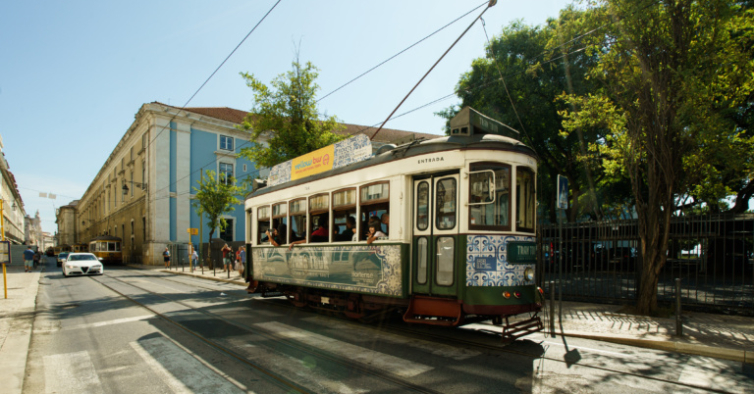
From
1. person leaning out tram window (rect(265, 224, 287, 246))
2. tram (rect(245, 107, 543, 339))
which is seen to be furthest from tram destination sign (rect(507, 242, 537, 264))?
person leaning out tram window (rect(265, 224, 287, 246))

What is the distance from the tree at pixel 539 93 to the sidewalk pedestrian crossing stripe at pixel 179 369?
18.3 m

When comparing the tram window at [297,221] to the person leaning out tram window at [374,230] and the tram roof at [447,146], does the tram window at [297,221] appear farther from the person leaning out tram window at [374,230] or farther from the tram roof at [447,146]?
the person leaning out tram window at [374,230]

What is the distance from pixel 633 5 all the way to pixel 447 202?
18.9 feet

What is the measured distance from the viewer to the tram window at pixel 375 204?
795cm

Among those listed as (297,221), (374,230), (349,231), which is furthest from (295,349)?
(297,221)

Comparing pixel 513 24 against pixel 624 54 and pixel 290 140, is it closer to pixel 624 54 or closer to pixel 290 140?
pixel 290 140

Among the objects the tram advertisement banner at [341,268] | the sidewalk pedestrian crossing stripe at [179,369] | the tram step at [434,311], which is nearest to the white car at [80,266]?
the tram advertisement banner at [341,268]

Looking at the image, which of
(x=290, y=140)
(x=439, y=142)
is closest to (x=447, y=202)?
(x=439, y=142)

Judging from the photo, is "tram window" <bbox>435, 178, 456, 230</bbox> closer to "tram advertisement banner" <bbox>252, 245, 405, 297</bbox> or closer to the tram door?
the tram door

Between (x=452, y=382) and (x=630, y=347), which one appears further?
(x=630, y=347)

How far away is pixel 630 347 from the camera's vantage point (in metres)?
7.24

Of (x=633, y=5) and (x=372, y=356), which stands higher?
(x=633, y=5)

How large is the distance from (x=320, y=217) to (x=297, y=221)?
0.97 meters

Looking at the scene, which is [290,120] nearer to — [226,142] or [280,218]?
[280,218]
